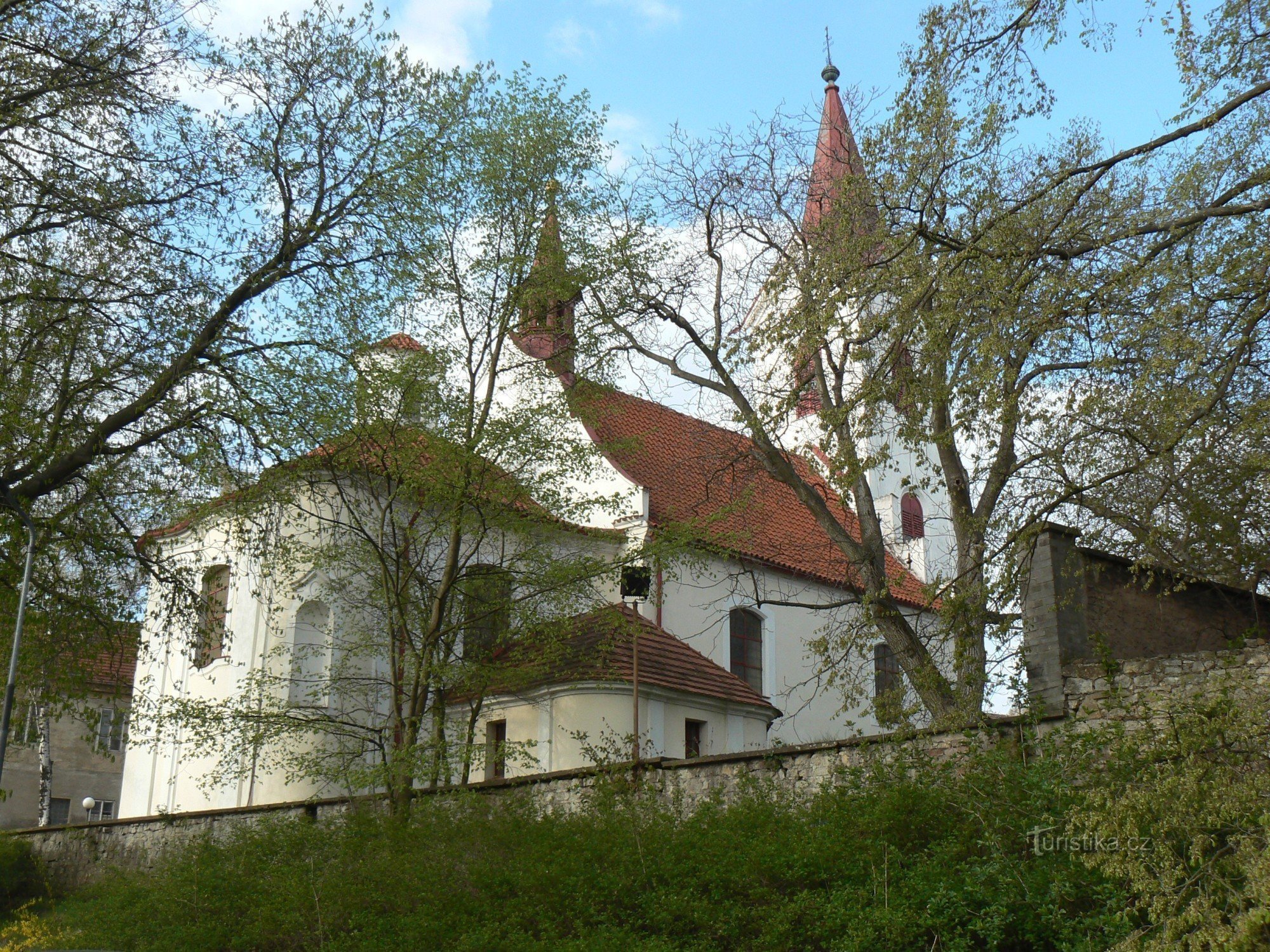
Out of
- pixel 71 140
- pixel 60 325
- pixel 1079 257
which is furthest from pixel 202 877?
pixel 1079 257

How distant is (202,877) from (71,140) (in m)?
8.07

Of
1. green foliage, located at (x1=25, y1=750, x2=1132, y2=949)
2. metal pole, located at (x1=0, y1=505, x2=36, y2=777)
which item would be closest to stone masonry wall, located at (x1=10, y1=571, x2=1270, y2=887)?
green foliage, located at (x1=25, y1=750, x2=1132, y2=949)

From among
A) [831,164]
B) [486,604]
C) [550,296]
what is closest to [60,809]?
[486,604]

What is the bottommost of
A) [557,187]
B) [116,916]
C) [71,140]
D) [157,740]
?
[116,916]

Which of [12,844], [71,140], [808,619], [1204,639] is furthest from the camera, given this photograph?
[808,619]

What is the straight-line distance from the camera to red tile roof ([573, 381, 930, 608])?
17.7m

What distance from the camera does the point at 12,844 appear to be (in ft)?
68.4

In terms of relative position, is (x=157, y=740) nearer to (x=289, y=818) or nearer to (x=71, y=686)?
(x=289, y=818)

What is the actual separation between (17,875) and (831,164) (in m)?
19.0

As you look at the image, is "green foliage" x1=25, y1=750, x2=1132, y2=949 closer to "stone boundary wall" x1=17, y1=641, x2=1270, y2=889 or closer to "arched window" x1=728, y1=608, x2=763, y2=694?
"stone boundary wall" x1=17, y1=641, x2=1270, y2=889

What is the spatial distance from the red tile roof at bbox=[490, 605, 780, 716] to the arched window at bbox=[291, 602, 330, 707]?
9.37ft

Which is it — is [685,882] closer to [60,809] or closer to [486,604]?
[486,604]

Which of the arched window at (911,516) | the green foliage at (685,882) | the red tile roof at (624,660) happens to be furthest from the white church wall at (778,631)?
the green foliage at (685,882)

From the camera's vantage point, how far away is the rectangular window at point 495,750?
15883 millimetres
